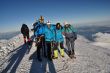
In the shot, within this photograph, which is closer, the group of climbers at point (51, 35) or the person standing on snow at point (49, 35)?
the group of climbers at point (51, 35)

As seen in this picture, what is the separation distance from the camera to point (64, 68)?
38.8ft

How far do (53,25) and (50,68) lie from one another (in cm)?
331

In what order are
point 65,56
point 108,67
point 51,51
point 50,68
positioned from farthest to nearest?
point 65,56, point 51,51, point 108,67, point 50,68

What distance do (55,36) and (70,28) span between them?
1294 mm

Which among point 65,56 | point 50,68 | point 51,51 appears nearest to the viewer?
point 50,68

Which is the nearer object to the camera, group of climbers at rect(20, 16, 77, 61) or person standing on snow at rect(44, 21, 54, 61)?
group of climbers at rect(20, 16, 77, 61)

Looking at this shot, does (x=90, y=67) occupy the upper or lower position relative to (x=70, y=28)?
lower

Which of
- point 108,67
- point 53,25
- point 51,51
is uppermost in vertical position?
point 53,25

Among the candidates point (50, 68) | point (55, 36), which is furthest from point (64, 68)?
point (55, 36)

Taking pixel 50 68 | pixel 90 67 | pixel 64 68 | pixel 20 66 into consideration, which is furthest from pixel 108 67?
pixel 20 66

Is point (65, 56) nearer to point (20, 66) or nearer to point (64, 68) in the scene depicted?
point (64, 68)

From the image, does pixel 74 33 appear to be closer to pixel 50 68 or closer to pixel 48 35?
pixel 48 35

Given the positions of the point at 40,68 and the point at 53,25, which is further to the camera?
the point at 53,25

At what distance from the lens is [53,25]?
13.3 metres
